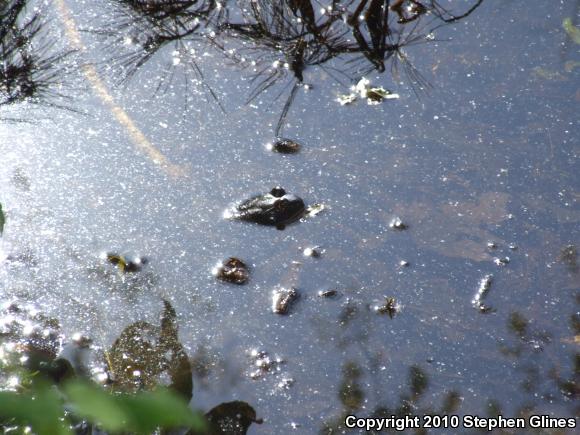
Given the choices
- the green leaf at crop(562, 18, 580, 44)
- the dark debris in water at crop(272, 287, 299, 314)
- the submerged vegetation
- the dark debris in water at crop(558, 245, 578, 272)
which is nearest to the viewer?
the submerged vegetation

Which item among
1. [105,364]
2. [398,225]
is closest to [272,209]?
[398,225]

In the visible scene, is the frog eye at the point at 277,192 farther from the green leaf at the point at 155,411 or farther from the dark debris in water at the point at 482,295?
the green leaf at the point at 155,411

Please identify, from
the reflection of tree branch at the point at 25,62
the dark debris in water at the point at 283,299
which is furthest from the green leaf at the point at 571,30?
the reflection of tree branch at the point at 25,62

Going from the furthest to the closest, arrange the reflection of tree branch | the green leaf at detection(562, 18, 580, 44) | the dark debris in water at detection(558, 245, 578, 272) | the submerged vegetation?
the green leaf at detection(562, 18, 580, 44), the reflection of tree branch, the dark debris in water at detection(558, 245, 578, 272), the submerged vegetation

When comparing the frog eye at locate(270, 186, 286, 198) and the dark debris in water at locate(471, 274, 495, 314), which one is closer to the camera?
the dark debris in water at locate(471, 274, 495, 314)

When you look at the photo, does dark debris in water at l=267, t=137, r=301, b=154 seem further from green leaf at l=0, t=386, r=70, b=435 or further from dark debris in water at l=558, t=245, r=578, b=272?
green leaf at l=0, t=386, r=70, b=435

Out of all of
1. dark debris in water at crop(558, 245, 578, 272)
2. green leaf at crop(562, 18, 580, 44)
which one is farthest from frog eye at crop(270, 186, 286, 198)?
green leaf at crop(562, 18, 580, 44)
